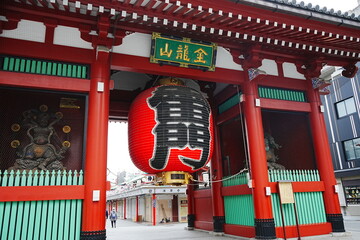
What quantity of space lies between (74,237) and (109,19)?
4.75 metres

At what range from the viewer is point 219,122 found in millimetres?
10367

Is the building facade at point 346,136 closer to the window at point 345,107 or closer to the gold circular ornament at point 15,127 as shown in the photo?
the window at point 345,107

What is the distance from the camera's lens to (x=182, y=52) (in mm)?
7480

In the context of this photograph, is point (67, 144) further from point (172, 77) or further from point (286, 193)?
point (286, 193)

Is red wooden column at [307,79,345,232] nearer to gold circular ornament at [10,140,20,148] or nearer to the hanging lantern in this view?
the hanging lantern

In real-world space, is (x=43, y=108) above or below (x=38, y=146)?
above

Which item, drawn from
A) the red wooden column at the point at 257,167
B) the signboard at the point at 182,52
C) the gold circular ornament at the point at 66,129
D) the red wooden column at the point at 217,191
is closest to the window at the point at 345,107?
the red wooden column at the point at 217,191

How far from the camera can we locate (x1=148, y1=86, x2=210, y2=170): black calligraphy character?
21.5 feet

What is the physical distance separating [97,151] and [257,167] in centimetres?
422

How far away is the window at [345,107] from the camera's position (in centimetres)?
2034

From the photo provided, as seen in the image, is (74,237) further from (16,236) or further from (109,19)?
(109,19)

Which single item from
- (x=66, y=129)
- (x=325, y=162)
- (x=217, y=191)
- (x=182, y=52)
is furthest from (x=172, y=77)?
(x=325, y=162)

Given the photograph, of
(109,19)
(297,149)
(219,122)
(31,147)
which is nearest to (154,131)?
(109,19)

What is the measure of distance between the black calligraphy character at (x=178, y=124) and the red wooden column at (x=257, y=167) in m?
1.58
